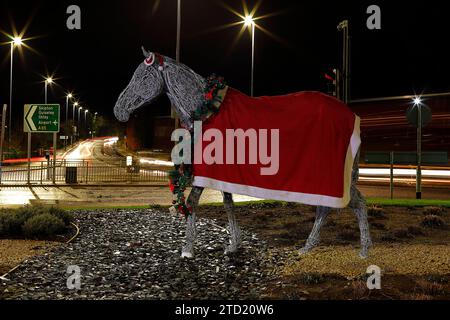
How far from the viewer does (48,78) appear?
137 feet

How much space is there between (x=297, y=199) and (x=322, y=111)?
4.32 ft

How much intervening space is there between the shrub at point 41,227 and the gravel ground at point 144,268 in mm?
554

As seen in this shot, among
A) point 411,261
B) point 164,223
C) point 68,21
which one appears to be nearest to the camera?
point 411,261

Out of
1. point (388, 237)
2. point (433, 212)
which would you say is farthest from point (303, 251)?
point (433, 212)

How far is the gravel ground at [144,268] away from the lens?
602cm

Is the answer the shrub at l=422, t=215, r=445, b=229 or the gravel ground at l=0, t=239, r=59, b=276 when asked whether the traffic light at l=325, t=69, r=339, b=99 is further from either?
the gravel ground at l=0, t=239, r=59, b=276

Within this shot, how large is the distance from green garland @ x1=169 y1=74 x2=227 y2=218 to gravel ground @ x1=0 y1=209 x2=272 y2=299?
3.30 feet

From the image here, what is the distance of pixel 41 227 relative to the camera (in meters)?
9.41

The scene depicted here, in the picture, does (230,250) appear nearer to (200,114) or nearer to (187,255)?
(187,255)

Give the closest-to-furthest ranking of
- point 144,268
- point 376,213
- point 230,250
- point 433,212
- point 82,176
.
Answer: point 144,268 < point 230,250 < point 376,213 < point 433,212 < point 82,176

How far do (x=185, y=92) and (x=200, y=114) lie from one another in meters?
0.48
